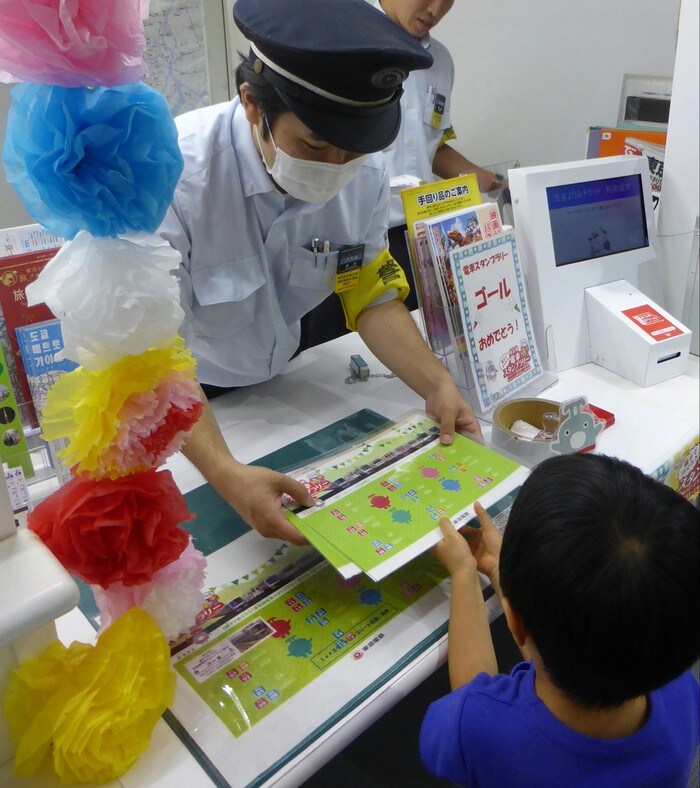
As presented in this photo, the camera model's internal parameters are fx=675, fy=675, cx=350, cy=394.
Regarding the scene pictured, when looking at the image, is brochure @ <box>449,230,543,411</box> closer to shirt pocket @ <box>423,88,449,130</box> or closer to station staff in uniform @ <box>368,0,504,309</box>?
station staff in uniform @ <box>368,0,504,309</box>

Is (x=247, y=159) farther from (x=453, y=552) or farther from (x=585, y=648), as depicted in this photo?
(x=585, y=648)

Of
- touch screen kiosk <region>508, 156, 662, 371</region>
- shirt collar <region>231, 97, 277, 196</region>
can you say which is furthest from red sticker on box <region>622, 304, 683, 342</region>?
shirt collar <region>231, 97, 277, 196</region>

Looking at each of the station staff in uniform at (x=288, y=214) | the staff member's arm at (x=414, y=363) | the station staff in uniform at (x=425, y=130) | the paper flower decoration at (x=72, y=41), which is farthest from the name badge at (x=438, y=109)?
the paper flower decoration at (x=72, y=41)

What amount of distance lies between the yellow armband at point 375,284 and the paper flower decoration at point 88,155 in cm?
80

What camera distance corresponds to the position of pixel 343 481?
1012mm

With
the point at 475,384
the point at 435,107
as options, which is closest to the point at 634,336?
the point at 475,384

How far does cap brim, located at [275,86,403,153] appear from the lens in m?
0.98

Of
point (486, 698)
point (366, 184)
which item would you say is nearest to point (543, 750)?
point (486, 698)

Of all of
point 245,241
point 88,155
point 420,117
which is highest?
point 420,117

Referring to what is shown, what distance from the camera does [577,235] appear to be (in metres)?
1.45

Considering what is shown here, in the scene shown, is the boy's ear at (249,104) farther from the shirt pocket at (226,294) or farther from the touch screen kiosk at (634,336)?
the touch screen kiosk at (634,336)

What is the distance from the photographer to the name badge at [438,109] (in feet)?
7.95

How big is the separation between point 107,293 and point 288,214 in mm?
685

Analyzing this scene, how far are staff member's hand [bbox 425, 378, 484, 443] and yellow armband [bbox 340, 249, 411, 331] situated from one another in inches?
10.6
